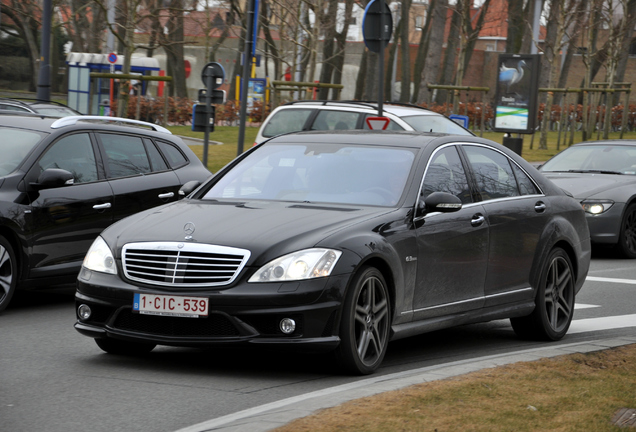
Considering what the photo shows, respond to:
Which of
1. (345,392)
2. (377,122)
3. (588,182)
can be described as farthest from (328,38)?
(345,392)

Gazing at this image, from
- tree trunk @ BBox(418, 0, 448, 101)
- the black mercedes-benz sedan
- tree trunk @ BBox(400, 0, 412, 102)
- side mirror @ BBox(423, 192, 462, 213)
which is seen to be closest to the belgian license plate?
the black mercedes-benz sedan

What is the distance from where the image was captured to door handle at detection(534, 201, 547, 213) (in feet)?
27.9

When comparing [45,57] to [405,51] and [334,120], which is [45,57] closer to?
[334,120]

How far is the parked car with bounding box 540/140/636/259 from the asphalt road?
534 cm

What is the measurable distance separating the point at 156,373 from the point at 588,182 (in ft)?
32.9

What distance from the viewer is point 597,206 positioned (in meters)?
14.8

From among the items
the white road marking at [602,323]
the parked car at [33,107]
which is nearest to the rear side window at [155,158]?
the white road marking at [602,323]

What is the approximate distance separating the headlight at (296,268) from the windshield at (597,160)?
10.5 metres

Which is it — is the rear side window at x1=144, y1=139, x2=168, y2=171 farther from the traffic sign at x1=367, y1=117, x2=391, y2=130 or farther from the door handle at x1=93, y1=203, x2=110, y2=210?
the traffic sign at x1=367, y1=117, x2=391, y2=130

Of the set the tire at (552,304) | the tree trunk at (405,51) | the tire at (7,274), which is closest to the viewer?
the tire at (552,304)

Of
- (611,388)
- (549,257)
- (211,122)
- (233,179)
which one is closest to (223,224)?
(233,179)

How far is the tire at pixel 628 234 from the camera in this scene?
49.1 ft

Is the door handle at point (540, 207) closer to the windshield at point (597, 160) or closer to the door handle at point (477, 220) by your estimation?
the door handle at point (477, 220)

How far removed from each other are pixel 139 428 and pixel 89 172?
4.99 m
